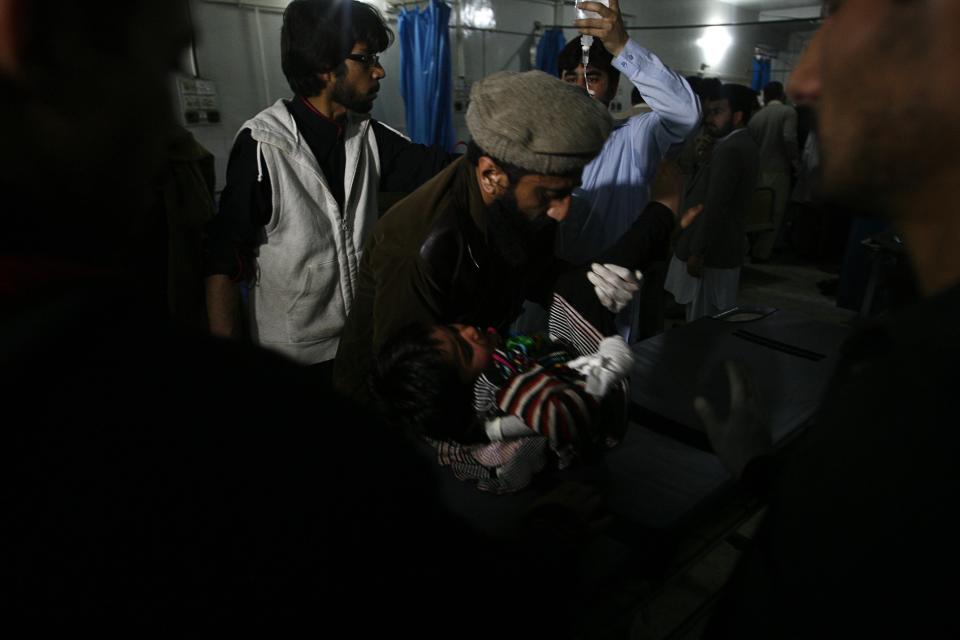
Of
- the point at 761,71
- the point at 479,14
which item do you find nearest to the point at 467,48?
the point at 479,14

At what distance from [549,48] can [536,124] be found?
547 cm

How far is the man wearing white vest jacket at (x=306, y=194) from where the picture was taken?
187cm

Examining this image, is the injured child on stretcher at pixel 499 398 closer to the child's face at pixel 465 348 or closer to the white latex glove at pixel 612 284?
the child's face at pixel 465 348

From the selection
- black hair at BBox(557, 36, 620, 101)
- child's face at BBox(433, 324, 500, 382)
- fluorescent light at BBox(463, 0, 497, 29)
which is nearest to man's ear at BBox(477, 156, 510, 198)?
child's face at BBox(433, 324, 500, 382)

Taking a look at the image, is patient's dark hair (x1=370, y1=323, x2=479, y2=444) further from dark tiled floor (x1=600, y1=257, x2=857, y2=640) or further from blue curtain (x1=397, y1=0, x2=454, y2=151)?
blue curtain (x1=397, y1=0, x2=454, y2=151)

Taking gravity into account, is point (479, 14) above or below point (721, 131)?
above

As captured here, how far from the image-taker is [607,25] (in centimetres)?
227

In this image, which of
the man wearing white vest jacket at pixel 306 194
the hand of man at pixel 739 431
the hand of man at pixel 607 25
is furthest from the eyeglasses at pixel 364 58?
the hand of man at pixel 739 431

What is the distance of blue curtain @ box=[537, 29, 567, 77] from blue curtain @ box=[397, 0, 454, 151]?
163 cm

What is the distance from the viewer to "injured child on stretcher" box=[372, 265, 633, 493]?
1.38 meters

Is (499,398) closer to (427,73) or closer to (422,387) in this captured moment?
(422,387)

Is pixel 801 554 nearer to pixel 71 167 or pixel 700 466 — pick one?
pixel 71 167

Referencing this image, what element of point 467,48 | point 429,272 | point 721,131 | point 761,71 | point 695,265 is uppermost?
point 761,71

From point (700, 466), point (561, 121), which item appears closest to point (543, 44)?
point (561, 121)
